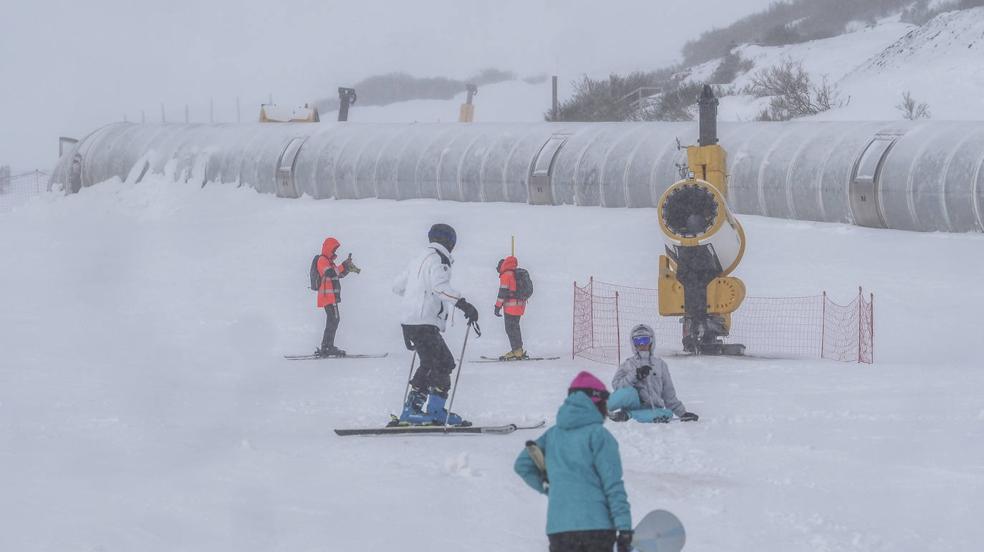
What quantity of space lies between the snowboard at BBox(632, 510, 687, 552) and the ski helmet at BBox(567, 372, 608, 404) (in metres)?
0.52

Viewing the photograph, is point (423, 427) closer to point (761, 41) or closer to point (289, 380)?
point (289, 380)

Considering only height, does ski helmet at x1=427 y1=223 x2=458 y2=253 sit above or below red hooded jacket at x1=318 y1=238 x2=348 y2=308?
above

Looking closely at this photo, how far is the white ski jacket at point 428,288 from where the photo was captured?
29.8 ft

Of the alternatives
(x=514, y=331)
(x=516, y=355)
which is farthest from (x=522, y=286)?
(x=516, y=355)

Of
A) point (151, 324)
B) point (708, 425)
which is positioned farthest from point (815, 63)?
point (708, 425)

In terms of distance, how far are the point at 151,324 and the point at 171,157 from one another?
45.7 feet

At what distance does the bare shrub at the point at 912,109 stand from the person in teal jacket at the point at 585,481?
3530 cm

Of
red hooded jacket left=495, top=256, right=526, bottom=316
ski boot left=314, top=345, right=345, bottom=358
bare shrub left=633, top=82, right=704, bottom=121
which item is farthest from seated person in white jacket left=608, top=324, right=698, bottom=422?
bare shrub left=633, top=82, right=704, bottom=121

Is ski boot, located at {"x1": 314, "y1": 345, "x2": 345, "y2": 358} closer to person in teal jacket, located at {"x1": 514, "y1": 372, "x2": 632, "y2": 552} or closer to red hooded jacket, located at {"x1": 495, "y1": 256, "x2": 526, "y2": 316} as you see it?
red hooded jacket, located at {"x1": 495, "y1": 256, "x2": 526, "y2": 316}

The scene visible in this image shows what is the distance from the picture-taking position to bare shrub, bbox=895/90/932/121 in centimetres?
3781

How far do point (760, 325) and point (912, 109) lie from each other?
22.2 metres

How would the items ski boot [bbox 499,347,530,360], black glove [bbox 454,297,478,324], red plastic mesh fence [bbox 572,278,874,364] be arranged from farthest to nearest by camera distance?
red plastic mesh fence [bbox 572,278,874,364], ski boot [bbox 499,347,530,360], black glove [bbox 454,297,478,324]

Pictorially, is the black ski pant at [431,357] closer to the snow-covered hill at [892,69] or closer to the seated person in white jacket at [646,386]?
the seated person in white jacket at [646,386]

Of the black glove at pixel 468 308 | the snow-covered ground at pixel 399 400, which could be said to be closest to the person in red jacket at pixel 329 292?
the snow-covered ground at pixel 399 400
